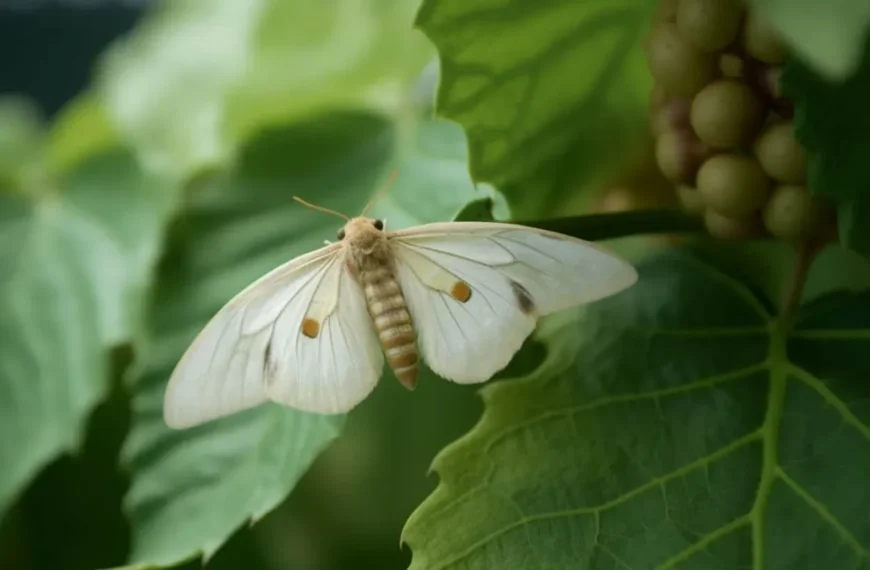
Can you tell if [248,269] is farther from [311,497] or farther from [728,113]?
[728,113]

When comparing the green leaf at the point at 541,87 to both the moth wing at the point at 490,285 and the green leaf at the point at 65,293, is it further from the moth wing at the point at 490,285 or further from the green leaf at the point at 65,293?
the green leaf at the point at 65,293

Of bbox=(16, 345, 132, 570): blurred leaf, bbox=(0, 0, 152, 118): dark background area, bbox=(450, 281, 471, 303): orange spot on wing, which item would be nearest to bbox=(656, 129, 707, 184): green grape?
bbox=(450, 281, 471, 303): orange spot on wing

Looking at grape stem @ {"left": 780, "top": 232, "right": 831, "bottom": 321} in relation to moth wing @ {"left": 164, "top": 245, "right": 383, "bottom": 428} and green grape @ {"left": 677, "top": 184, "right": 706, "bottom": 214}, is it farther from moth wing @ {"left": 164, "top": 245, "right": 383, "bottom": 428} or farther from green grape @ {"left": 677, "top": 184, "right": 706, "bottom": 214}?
moth wing @ {"left": 164, "top": 245, "right": 383, "bottom": 428}

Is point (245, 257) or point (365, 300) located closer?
point (365, 300)

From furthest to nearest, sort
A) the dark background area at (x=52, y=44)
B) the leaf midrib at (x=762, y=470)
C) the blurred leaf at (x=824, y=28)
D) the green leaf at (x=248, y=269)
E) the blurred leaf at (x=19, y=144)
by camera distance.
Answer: the dark background area at (x=52, y=44) < the blurred leaf at (x=19, y=144) < the green leaf at (x=248, y=269) < the leaf midrib at (x=762, y=470) < the blurred leaf at (x=824, y=28)

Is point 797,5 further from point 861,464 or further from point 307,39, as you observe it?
point 307,39

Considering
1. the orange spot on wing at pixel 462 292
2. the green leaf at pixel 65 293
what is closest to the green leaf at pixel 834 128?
the orange spot on wing at pixel 462 292

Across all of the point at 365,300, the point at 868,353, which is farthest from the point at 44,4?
the point at 868,353
